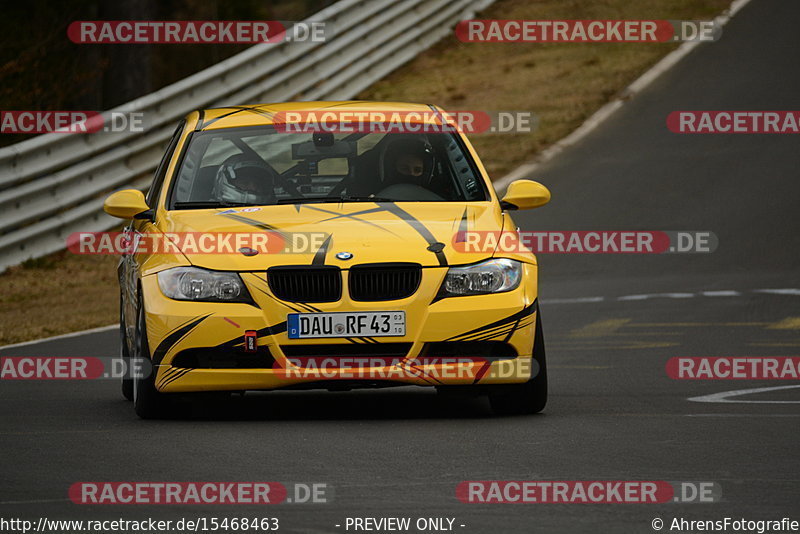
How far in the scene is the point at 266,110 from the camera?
1023 cm

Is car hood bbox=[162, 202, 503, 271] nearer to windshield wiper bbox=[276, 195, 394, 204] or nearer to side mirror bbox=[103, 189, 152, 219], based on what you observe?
windshield wiper bbox=[276, 195, 394, 204]

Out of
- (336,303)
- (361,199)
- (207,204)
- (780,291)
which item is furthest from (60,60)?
(336,303)

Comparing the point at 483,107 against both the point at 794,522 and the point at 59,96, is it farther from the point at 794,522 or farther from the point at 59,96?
the point at 794,522

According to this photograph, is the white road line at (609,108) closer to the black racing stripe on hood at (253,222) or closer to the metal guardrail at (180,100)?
the metal guardrail at (180,100)

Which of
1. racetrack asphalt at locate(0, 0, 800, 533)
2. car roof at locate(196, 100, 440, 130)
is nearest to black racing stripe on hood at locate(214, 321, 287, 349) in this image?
racetrack asphalt at locate(0, 0, 800, 533)

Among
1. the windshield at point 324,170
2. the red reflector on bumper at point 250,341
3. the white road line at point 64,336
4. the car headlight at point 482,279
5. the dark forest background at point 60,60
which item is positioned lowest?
the white road line at point 64,336

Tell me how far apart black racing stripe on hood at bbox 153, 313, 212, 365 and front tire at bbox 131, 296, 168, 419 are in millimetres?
62

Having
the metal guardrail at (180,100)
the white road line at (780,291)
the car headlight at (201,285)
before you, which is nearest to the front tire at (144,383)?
the car headlight at (201,285)

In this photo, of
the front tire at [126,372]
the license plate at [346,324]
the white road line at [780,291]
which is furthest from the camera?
the white road line at [780,291]

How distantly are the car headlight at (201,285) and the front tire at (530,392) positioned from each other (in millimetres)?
1376

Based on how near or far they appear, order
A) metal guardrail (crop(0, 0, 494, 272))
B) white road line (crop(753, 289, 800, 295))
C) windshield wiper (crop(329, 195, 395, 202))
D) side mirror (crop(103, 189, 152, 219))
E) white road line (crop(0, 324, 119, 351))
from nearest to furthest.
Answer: windshield wiper (crop(329, 195, 395, 202)) < side mirror (crop(103, 189, 152, 219)) < white road line (crop(0, 324, 119, 351)) < white road line (crop(753, 289, 800, 295)) < metal guardrail (crop(0, 0, 494, 272))

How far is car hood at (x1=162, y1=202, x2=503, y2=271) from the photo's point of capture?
27.5 feet

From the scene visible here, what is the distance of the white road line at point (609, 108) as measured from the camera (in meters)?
21.0

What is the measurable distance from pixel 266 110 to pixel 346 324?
2369 mm
